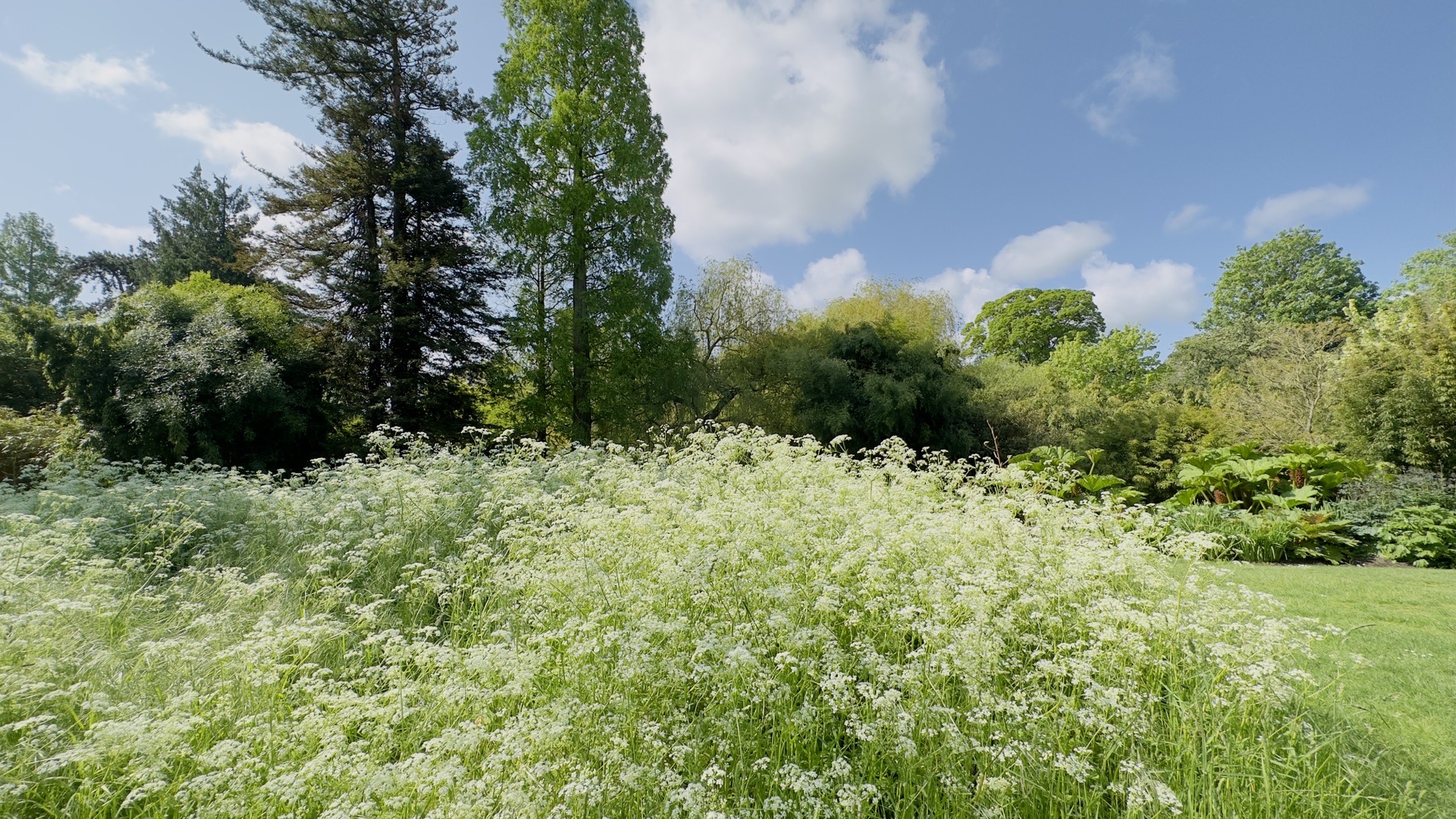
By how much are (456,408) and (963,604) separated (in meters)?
13.5

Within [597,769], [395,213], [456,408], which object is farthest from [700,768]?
[395,213]

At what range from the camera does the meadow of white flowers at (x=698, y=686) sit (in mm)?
1704

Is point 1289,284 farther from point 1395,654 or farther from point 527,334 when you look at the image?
point 527,334

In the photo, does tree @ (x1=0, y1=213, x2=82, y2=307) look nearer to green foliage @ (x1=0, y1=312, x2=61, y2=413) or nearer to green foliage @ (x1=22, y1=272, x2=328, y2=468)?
green foliage @ (x1=0, y1=312, x2=61, y2=413)

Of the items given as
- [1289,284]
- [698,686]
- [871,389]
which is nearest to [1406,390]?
[871,389]

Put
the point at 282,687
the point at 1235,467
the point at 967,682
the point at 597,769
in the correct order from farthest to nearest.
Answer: the point at 1235,467 → the point at 282,687 → the point at 967,682 → the point at 597,769

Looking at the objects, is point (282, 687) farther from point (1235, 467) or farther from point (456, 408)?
point (456, 408)

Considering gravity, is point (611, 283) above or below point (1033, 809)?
above

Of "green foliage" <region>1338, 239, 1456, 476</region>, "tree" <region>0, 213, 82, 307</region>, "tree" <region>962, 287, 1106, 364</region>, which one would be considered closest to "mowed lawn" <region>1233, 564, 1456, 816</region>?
"green foliage" <region>1338, 239, 1456, 476</region>

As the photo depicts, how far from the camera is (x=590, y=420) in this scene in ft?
39.9

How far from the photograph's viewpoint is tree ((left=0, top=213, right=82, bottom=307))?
978 inches

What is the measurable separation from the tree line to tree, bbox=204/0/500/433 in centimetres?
6

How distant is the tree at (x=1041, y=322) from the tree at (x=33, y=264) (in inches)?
1730

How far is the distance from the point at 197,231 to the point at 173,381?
61.3 ft
